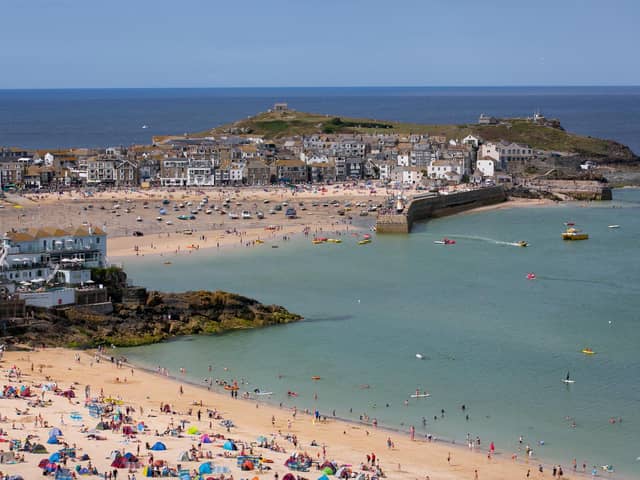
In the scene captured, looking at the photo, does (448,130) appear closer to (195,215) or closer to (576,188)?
(576,188)

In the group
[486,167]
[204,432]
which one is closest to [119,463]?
[204,432]

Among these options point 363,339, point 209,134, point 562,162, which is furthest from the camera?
point 209,134

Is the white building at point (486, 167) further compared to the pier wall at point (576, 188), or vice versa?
the white building at point (486, 167)

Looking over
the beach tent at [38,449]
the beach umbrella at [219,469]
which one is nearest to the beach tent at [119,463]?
the beach tent at [38,449]

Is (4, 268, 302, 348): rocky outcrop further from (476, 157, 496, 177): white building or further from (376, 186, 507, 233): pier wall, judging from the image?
(476, 157, 496, 177): white building

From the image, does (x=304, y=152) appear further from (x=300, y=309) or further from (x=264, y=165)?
(x=300, y=309)

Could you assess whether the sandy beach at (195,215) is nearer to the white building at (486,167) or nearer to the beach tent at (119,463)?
the white building at (486,167)

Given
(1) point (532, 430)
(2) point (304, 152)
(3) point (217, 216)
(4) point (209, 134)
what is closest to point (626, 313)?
(1) point (532, 430)
